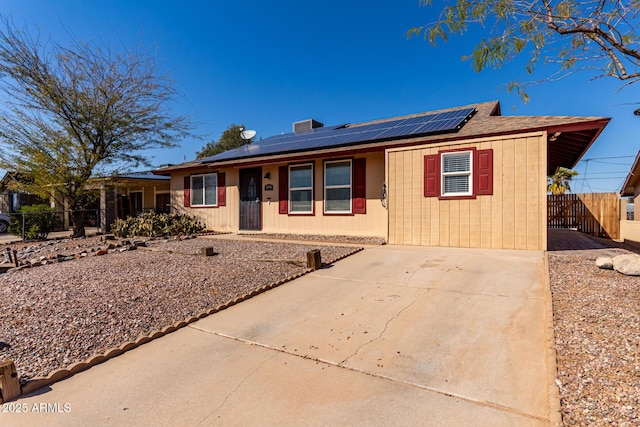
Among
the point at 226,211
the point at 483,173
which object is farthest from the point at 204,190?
the point at 483,173

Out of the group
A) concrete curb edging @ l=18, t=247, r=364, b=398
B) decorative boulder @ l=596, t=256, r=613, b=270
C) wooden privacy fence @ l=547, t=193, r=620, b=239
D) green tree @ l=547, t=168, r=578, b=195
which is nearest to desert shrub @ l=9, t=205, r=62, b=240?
Result: concrete curb edging @ l=18, t=247, r=364, b=398

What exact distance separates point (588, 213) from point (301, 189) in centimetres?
1122

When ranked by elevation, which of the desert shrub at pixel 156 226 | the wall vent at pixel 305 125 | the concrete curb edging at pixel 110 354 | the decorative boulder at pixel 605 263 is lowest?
the concrete curb edging at pixel 110 354

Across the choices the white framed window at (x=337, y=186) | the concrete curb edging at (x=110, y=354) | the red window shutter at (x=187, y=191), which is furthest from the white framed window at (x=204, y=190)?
the concrete curb edging at (x=110, y=354)

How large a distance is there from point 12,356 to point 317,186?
772cm

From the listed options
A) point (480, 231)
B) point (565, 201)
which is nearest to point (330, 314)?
point (480, 231)

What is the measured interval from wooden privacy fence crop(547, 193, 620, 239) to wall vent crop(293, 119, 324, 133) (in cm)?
1030

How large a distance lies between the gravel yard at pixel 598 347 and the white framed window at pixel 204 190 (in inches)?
423

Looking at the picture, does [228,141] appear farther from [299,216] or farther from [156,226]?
[299,216]

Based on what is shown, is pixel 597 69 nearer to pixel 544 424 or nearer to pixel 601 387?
pixel 601 387

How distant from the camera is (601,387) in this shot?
6.91 feet

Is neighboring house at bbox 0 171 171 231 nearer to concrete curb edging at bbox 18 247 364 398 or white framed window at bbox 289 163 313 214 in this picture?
white framed window at bbox 289 163 313 214

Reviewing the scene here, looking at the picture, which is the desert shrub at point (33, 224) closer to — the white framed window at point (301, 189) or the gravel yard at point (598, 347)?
the white framed window at point (301, 189)

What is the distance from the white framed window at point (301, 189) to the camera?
32.8 ft
